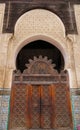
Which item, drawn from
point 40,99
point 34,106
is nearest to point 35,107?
point 34,106

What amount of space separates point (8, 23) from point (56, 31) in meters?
1.34

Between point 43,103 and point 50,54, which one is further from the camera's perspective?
point 50,54

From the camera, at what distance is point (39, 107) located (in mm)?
4469

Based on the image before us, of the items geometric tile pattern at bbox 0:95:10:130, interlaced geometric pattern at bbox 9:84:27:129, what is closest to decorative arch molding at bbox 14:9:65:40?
interlaced geometric pattern at bbox 9:84:27:129

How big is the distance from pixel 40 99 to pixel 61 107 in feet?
1.67

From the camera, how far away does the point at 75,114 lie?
14.4 ft

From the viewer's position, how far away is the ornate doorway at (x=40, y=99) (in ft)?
14.2

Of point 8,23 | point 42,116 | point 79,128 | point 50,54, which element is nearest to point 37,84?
point 42,116

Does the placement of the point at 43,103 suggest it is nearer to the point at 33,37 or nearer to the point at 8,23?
the point at 33,37

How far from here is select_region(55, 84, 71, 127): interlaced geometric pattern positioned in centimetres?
434

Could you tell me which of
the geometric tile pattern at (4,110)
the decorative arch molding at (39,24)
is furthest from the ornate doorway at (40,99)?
the decorative arch molding at (39,24)

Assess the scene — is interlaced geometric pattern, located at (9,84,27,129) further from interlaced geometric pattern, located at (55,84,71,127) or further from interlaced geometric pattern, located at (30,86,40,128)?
interlaced geometric pattern, located at (55,84,71,127)

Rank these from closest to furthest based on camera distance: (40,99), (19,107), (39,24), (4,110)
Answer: (4,110) → (19,107) → (40,99) → (39,24)

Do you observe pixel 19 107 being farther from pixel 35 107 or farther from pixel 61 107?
pixel 61 107
